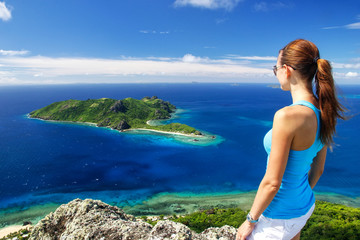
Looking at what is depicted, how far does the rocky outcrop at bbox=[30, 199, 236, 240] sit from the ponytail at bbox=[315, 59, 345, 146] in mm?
4075

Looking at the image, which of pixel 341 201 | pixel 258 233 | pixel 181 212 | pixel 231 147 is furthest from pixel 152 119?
pixel 258 233

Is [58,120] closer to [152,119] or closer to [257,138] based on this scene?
[152,119]

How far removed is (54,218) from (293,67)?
10.4 m

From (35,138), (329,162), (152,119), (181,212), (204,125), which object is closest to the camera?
(181,212)

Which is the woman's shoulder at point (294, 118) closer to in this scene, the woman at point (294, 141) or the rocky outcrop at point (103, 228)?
the woman at point (294, 141)

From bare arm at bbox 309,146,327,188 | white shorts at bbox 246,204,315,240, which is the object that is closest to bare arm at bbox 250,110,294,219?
white shorts at bbox 246,204,315,240

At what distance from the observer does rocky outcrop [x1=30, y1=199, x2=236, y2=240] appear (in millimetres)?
5130

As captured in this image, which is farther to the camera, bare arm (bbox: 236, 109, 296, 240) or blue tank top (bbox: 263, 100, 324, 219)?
blue tank top (bbox: 263, 100, 324, 219)

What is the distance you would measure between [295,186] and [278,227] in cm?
64

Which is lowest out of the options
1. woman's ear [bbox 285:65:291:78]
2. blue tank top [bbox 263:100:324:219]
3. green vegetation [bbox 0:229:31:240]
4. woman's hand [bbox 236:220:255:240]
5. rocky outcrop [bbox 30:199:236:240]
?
green vegetation [bbox 0:229:31:240]

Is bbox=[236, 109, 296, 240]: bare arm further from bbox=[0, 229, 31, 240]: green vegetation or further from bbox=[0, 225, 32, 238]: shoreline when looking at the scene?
bbox=[0, 225, 32, 238]: shoreline

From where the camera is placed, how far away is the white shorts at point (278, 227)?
2.60 m

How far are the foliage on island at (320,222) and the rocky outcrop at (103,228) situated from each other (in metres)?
12.1

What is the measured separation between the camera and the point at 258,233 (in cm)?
269
